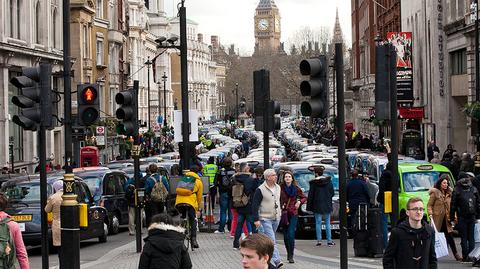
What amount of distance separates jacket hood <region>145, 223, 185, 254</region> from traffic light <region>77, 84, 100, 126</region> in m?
6.63

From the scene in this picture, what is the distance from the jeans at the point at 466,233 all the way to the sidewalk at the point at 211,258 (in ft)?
7.42

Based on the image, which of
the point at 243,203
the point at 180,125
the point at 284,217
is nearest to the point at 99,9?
the point at 180,125

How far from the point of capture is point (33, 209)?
24453mm

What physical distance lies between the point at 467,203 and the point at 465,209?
0.39 ft

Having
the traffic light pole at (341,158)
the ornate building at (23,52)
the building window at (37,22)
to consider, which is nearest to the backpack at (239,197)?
the traffic light pole at (341,158)

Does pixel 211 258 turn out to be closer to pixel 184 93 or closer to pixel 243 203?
pixel 243 203

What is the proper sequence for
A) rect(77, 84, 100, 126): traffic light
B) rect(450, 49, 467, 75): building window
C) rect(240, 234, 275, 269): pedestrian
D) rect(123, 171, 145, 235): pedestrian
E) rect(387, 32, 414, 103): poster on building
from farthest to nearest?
rect(387, 32, 414, 103): poster on building, rect(450, 49, 467, 75): building window, rect(123, 171, 145, 235): pedestrian, rect(77, 84, 100, 126): traffic light, rect(240, 234, 275, 269): pedestrian

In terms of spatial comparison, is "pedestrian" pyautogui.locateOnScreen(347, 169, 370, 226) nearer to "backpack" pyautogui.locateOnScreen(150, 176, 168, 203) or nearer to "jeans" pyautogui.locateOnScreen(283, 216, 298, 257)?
"jeans" pyautogui.locateOnScreen(283, 216, 298, 257)

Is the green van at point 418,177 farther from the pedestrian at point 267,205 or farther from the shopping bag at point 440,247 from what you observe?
the shopping bag at point 440,247

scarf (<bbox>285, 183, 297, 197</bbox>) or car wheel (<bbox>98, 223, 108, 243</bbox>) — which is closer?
scarf (<bbox>285, 183, 297, 197</bbox>)

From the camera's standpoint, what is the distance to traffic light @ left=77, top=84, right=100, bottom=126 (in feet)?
57.2

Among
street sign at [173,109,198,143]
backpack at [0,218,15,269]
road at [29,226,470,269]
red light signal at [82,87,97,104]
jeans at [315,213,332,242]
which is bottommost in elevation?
road at [29,226,470,269]

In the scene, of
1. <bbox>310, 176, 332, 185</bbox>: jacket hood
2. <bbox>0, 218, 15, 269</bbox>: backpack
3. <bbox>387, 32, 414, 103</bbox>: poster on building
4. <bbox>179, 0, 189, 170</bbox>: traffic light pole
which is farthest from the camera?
<bbox>387, 32, 414, 103</bbox>: poster on building

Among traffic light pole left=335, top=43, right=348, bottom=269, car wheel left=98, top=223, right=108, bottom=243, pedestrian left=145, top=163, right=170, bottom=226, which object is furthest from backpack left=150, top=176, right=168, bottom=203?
traffic light pole left=335, top=43, right=348, bottom=269
